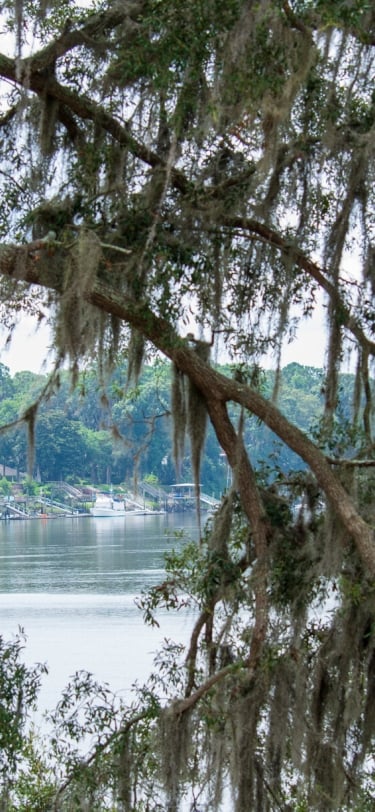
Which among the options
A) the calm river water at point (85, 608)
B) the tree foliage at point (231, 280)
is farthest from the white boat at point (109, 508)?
the tree foliage at point (231, 280)

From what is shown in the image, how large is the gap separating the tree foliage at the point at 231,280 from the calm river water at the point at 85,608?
0.94m

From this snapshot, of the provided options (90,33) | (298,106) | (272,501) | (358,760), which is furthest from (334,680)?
(90,33)

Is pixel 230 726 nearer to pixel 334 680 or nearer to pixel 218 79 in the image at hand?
pixel 334 680

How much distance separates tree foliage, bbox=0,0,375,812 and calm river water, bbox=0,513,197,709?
940 millimetres

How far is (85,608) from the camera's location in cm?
2223

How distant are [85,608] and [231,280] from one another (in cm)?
1662

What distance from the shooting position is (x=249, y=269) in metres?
6.24

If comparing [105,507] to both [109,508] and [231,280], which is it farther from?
[231,280]

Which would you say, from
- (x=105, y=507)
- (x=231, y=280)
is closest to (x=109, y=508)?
(x=105, y=507)

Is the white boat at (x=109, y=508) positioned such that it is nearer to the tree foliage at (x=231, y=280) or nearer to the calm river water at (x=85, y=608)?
the calm river water at (x=85, y=608)

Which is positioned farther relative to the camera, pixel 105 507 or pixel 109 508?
pixel 109 508

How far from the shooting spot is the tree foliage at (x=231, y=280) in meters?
5.43

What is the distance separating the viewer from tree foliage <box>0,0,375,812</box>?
5430 mm

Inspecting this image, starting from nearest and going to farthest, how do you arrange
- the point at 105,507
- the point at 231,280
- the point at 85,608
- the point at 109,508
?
the point at 231,280 → the point at 85,608 → the point at 105,507 → the point at 109,508
